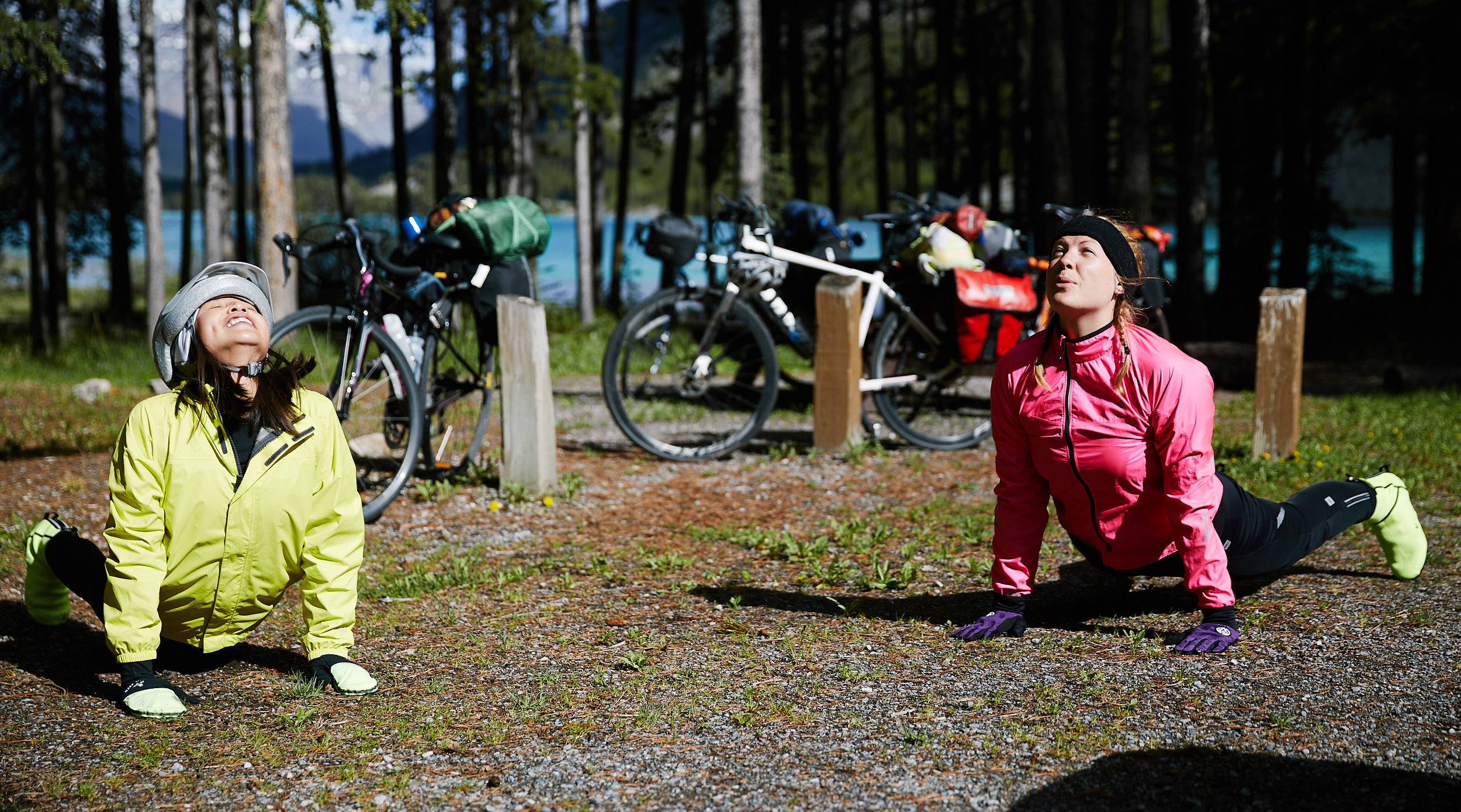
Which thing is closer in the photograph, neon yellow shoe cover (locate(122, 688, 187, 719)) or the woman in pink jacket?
neon yellow shoe cover (locate(122, 688, 187, 719))

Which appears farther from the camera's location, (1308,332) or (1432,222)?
(1432,222)

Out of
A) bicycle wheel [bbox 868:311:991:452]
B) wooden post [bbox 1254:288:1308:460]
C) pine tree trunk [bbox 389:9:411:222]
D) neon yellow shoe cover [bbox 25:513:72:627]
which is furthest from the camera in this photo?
pine tree trunk [bbox 389:9:411:222]

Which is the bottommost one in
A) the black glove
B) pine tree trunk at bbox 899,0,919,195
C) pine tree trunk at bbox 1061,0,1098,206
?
the black glove

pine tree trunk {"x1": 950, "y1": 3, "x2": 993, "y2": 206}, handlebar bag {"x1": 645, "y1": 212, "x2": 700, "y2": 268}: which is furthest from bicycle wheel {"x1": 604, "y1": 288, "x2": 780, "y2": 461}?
pine tree trunk {"x1": 950, "y1": 3, "x2": 993, "y2": 206}

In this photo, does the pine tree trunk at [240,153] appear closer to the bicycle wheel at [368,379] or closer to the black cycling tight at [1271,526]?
the bicycle wheel at [368,379]

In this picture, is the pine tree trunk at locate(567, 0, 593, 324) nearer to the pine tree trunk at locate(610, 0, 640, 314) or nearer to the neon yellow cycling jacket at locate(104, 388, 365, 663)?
the pine tree trunk at locate(610, 0, 640, 314)

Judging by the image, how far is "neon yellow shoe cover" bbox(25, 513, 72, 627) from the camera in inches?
140

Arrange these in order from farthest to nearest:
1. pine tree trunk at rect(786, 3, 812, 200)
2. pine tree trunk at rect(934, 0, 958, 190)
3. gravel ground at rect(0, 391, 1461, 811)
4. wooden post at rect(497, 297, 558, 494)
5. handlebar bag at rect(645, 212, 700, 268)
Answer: pine tree trunk at rect(786, 3, 812, 200) < pine tree trunk at rect(934, 0, 958, 190) < handlebar bag at rect(645, 212, 700, 268) < wooden post at rect(497, 297, 558, 494) < gravel ground at rect(0, 391, 1461, 811)

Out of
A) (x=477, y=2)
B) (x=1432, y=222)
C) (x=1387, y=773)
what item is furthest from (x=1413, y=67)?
(x=1387, y=773)

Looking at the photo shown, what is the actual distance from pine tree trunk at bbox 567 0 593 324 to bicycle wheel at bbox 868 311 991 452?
10.8 m

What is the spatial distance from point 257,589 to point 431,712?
65 centimetres

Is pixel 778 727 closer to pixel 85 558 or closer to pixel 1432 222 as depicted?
pixel 85 558

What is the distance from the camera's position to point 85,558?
3.39 m

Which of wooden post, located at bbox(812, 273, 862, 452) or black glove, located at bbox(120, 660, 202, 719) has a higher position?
wooden post, located at bbox(812, 273, 862, 452)
